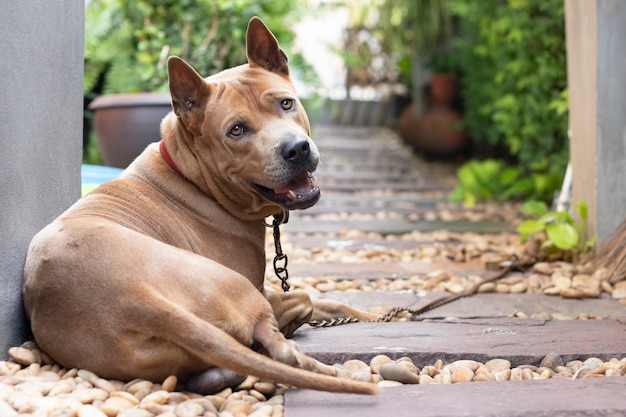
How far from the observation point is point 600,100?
14.8 ft

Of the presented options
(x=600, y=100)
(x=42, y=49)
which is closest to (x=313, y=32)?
(x=600, y=100)

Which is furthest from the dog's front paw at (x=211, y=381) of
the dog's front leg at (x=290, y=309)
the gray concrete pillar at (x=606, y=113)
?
the gray concrete pillar at (x=606, y=113)

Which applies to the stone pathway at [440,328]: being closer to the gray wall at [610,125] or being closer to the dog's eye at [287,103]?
the gray wall at [610,125]

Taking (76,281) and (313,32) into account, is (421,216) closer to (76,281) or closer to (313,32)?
(76,281)

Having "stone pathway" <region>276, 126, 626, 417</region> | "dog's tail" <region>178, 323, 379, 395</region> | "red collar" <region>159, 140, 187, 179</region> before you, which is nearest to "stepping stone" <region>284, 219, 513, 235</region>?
"stone pathway" <region>276, 126, 626, 417</region>

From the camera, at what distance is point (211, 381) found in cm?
228

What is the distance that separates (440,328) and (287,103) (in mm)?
1165

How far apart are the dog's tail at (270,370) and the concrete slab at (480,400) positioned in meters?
0.08

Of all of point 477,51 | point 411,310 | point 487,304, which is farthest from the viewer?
point 477,51

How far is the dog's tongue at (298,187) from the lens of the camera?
9.02 ft

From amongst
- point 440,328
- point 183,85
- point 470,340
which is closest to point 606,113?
point 440,328

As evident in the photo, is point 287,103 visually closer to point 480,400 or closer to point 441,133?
point 480,400

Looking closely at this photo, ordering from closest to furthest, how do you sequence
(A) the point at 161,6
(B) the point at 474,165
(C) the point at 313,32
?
(A) the point at 161,6, (B) the point at 474,165, (C) the point at 313,32

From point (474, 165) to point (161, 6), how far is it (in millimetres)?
3992
